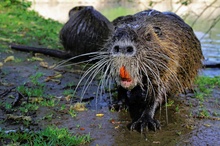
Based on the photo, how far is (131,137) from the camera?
7.75 ft

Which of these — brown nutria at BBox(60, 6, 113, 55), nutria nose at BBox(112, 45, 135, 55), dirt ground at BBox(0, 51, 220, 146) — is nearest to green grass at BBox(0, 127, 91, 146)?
dirt ground at BBox(0, 51, 220, 146)

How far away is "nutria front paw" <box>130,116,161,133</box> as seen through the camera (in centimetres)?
247

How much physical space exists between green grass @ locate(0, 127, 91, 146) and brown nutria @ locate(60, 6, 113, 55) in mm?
2321

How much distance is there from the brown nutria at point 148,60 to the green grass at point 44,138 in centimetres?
44

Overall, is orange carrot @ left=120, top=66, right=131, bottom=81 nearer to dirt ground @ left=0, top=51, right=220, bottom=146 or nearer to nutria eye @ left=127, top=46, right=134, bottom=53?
nutria eye @ left=127, top=46, right=134, bottom=53

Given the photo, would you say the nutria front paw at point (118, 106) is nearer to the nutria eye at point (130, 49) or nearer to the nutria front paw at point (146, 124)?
the nutria front paw at point (146, 124)

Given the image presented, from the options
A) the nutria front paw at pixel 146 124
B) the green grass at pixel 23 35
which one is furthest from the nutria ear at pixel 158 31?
the green grass at pixel 23 35

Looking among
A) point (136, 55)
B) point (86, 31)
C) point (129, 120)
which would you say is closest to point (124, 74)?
point (136, 55)

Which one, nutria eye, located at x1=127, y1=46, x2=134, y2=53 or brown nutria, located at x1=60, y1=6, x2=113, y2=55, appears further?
A: brown nutria, located at x1=60, y1=6, x2=113, y2=55

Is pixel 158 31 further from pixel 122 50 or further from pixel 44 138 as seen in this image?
pixel 44 138

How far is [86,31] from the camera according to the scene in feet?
15.2

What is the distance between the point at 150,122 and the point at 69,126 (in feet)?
1.91

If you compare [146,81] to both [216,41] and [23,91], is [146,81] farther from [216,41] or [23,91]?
[216,41]

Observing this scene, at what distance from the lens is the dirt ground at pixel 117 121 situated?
234cm
